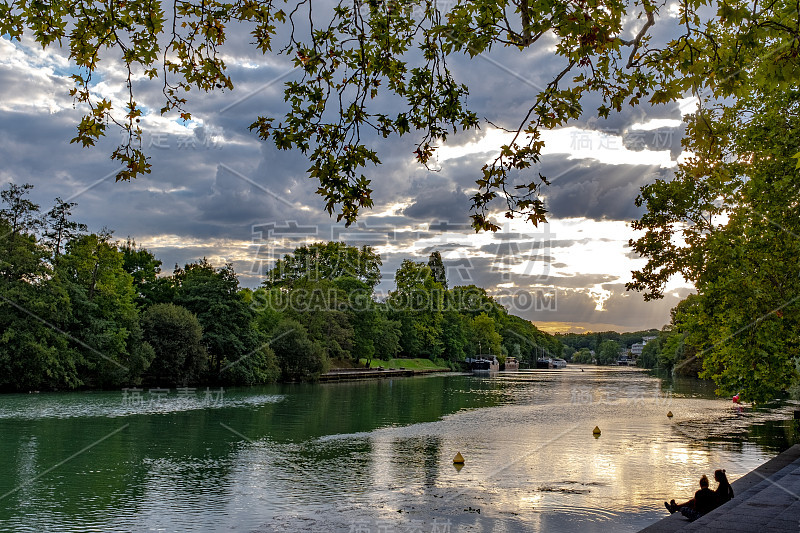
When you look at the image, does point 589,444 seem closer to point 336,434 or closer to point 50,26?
point 336,434

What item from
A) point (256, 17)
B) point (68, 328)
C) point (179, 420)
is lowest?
point (179, 420)

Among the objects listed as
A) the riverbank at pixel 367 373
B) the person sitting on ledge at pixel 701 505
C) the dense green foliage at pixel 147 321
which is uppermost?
the dense green foliage at pixel 147 321

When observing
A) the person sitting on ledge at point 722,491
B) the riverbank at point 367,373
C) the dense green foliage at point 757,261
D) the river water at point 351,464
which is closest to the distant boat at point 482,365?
the riverbank at point 367,373

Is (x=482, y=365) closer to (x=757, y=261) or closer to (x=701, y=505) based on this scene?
(x=757, y=261)

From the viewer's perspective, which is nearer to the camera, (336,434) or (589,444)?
(589,444)

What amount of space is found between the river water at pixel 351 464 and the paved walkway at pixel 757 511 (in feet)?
A: 6.28

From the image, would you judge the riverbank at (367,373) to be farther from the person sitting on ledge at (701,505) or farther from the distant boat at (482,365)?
the person sitting on ledge at (701,505)

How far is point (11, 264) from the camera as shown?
46594 mm

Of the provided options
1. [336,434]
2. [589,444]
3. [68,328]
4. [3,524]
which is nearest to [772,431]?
[589,444]

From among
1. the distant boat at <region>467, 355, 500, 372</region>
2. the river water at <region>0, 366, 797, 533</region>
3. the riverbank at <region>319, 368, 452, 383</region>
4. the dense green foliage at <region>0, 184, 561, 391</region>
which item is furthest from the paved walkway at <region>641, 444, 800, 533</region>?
the distant boat at <region>467, 355, 500, 372</region>

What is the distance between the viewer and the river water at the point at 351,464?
14.9 m

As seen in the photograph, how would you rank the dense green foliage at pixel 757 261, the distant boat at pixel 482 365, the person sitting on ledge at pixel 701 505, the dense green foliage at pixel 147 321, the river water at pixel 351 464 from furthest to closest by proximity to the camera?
the distant boat at pixel 482 365 → the dense green foliage at pixel 147 321 → the dense green foliage at pixel 757 261 → the river water at pixel 351 464 → the person sitting on ledge at pixel 701 505

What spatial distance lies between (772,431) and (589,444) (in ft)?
33.2

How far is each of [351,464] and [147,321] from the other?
39105 mm
